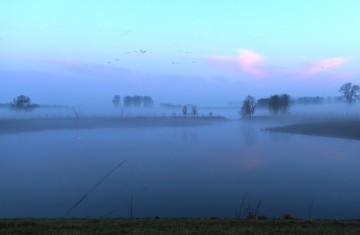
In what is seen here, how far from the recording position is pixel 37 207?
12.3m

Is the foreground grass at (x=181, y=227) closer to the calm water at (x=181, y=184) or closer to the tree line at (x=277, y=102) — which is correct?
the calm water at (x=181, y=184)

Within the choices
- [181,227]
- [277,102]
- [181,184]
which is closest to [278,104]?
[277,102]

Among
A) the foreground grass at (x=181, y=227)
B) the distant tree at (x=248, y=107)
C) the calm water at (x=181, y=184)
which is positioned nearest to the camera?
the foreground grass at (x=181, y=227)

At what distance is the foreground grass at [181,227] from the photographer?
6.73m

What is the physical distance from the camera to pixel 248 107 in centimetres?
9238

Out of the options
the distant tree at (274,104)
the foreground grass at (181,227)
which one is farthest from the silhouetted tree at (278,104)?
the foreground grass at (181,227)

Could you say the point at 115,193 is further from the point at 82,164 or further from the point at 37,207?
the point at 82,164

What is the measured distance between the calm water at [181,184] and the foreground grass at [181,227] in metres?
3.62

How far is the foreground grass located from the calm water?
362 cm

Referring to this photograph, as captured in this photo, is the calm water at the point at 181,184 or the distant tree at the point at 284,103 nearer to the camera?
the calm water at the point at 181,184

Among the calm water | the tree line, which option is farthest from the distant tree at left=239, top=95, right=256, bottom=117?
the calm water

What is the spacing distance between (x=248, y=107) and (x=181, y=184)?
78293 millimetres

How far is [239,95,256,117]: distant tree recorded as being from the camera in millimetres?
92512

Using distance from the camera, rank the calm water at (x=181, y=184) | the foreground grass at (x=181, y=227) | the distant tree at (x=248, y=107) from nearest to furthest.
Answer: the foreground grass at (x=181, y=227), the calm water at (x=181, y=184), the distant tree at (x=248, y=107)
